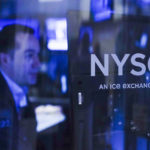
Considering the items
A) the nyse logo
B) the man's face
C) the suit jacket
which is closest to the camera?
the nyse logo

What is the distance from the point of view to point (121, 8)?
1679 millimetres

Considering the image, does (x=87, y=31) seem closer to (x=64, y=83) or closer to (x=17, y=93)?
(x=64, y=83)

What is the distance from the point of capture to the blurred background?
1606 millimetres

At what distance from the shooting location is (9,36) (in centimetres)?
178

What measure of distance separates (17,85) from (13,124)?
230 millimetres

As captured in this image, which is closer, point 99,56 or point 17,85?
point 99,56

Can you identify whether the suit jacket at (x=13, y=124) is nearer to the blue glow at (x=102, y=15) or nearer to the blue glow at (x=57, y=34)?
the blue glow at (x=57, y=34)

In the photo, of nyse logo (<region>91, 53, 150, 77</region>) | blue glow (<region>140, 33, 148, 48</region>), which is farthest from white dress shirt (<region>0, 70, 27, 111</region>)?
blue glow (<region>140, 33, 148, 48</region>)

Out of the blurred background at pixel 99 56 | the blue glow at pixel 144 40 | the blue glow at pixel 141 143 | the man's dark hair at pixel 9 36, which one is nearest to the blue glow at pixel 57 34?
the blurred background at pixel 99 56

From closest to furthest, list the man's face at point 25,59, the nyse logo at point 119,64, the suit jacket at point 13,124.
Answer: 1. the nyse logo at point 119,64
2. the suit jacket at point 13,124
3. the man's face at point 25,59

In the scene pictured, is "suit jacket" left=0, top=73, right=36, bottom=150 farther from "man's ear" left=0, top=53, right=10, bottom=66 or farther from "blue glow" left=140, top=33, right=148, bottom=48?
"blue glow" left=140, top=33, right=148, bottom=48

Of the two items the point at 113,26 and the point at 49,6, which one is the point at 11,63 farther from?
the point at 113,26

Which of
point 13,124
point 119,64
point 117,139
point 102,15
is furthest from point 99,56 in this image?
point 13,124

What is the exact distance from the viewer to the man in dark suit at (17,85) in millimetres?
1717
